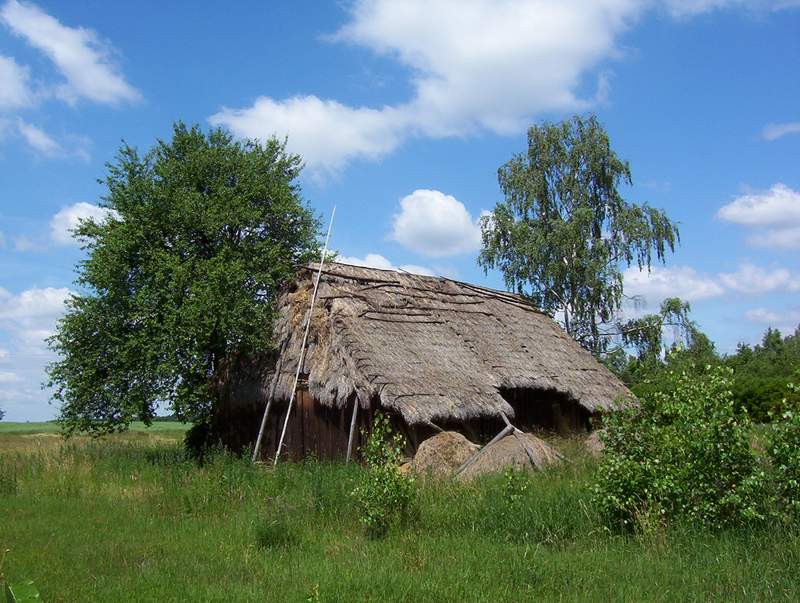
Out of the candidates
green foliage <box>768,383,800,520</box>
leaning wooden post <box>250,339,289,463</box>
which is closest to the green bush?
green foliage <box>768,383,800,520</box>

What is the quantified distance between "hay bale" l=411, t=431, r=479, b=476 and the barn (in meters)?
0.44

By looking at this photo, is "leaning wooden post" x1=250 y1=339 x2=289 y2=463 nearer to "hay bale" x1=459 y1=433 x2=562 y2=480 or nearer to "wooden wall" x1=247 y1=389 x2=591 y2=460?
"wooden wall" x1=247 y1=389 x2=591 y2=460

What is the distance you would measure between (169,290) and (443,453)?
6283 millimetres

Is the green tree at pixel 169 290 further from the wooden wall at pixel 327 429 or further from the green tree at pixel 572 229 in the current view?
the green tree at pixel 572 229

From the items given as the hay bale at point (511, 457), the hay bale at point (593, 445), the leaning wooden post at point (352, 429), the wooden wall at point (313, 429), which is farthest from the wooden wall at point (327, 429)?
the hay bale at point (593, 445)

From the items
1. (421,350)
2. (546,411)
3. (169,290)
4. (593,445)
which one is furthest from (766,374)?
(169,290)

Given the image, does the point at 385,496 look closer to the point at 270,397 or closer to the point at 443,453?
the point at 443,453

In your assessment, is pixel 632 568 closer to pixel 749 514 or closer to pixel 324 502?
pixel 749 514

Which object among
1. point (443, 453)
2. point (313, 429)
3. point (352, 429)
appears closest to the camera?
point (443, 453)

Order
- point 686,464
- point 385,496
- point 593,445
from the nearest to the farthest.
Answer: point 686,464 → point 385,496 → point 593,445

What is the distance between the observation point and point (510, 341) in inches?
707

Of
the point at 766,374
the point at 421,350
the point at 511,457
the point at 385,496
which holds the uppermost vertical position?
the point at 766,374

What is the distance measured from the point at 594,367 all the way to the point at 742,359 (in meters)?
20.3

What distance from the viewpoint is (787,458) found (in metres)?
7.00
